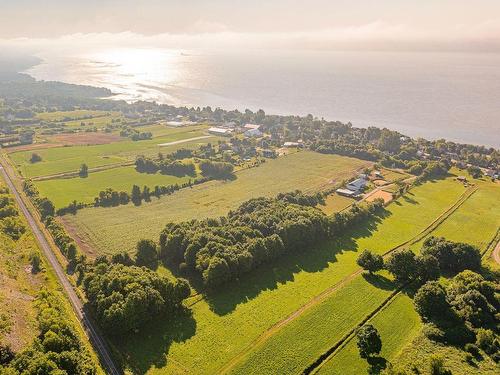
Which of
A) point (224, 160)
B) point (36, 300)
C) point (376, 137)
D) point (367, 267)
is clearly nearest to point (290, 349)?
point (367, 267)

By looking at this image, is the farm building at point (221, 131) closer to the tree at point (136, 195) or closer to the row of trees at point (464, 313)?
the tree at point (136, 195)

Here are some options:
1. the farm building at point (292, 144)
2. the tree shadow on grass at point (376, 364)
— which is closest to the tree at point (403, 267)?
the tree shadow on grass at point (376, 364)

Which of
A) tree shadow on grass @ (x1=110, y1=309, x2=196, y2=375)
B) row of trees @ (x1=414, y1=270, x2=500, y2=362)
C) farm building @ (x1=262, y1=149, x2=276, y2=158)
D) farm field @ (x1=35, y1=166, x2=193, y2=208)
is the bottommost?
farm building @ (x1=262, y1=149, x2=276, y2=158)

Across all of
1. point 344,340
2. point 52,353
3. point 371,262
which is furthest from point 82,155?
point 344,340

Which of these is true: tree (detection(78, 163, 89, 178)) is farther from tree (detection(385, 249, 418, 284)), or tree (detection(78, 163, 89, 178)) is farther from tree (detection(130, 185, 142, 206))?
tree (detection(385, 249, 418, 284))

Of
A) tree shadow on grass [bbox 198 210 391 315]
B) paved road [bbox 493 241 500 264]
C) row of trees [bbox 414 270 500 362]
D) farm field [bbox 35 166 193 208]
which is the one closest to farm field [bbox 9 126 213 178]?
farm field [bbox 35 166 193 208]

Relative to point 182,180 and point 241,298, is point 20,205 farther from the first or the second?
point 241,298
